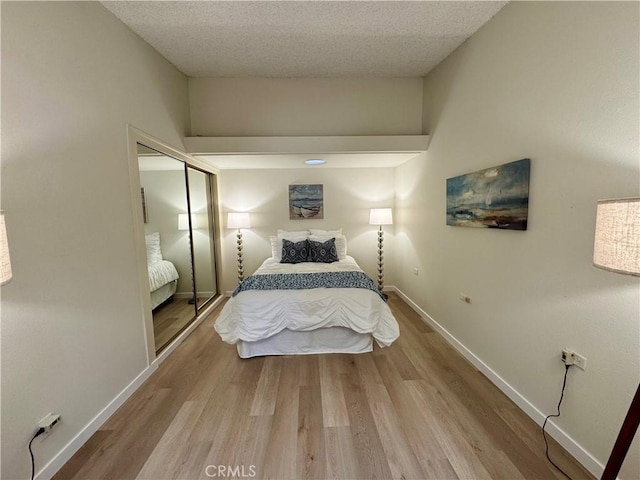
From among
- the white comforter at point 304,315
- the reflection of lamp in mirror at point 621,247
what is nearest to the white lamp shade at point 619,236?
the reflection of lamp in mirror at point 621,247

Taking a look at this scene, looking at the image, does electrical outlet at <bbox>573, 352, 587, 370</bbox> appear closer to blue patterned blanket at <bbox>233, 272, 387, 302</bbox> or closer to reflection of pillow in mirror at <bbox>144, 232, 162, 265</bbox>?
blue patterned blanket at <bbox>233, 272, 387, 302</bbox>

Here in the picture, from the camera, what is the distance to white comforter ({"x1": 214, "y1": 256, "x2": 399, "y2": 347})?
7.75 feet

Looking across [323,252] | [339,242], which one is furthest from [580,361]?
[339,242]

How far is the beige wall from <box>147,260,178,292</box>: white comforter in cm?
168

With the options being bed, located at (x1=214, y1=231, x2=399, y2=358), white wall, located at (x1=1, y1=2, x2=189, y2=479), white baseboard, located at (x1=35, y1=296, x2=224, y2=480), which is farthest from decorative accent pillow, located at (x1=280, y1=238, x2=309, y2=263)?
white wall, located at (x1=1, y1=2, x2=189, y2=479)

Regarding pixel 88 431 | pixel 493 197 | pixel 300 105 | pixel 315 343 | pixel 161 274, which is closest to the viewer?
pixel 88 431

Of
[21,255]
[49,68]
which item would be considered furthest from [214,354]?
[49,68]

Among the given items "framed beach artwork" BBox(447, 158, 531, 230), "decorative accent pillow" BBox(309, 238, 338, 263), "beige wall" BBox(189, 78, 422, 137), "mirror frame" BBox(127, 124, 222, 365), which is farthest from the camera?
"decorative accent pillow" BBox(309, 238, 338, 263)

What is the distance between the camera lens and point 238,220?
12.7 ft

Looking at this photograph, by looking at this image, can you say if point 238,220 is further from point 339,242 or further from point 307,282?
point 307,282

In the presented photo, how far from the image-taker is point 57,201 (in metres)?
1.44

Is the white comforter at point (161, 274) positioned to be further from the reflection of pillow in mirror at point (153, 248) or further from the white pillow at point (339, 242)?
the white pillow at point (339, 242)

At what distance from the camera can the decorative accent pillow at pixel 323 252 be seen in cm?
354

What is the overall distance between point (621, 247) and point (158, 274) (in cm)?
318
